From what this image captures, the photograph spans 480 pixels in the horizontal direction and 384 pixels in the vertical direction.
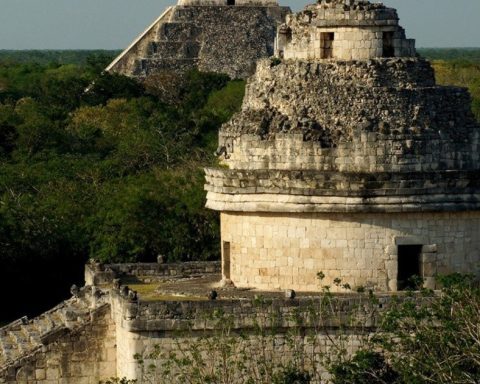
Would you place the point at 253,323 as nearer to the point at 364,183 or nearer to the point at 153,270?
the point at 364,183

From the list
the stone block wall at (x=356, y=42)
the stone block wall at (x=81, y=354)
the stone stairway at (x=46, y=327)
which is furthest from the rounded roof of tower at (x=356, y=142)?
the stone stairway at (x=46, y=327)

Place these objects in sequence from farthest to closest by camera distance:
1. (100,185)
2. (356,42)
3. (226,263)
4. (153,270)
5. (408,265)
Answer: (100,185) < (153,270) < (226,263) < (356,42) < (408,265)

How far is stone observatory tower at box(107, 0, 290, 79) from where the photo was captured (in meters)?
75.1

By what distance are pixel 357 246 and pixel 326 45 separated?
8.41 feet

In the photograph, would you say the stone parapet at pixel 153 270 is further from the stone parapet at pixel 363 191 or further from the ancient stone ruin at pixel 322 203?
the stone parapet at pixel 363 191

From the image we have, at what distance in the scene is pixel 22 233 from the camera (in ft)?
115

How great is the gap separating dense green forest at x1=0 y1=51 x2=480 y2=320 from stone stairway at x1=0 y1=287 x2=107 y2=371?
7.04 m

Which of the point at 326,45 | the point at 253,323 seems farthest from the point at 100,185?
the point at 253,323

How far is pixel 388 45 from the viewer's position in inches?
896

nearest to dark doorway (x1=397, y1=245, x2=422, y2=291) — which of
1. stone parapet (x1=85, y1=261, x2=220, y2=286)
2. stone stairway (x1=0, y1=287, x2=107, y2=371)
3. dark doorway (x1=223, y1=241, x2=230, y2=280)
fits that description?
dark doorway (x1=223, y1=241, x2=230, y2=280)

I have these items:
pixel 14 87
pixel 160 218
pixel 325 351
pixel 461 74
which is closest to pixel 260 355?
pixel 325 351

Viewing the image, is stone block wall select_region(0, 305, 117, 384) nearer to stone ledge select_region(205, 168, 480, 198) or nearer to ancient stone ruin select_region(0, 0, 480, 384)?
ancient stone ruin select_region(0, 0, 480, 384)

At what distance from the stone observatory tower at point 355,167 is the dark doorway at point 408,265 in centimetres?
2

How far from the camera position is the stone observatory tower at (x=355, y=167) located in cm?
2203
